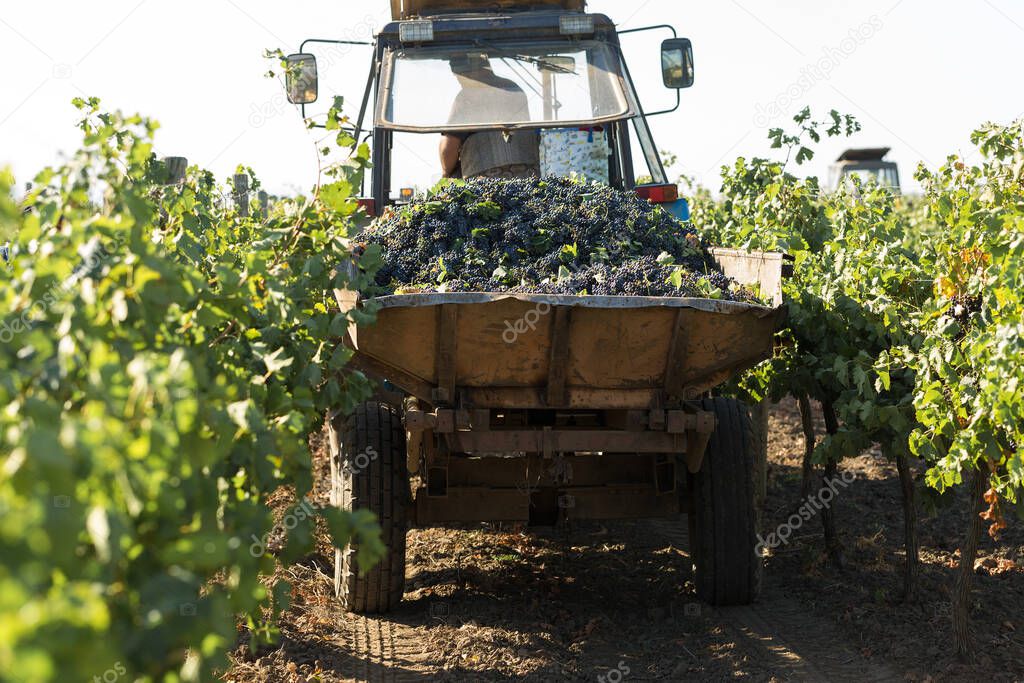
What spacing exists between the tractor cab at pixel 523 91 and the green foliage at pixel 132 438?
309cm

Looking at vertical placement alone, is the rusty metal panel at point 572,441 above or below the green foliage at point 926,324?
below

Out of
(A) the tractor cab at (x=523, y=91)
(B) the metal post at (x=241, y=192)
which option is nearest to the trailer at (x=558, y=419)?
(A) the tractor cab at (x=523, y=91)

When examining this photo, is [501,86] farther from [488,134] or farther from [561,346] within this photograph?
[561,346]

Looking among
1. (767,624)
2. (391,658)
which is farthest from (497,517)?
(767,624)

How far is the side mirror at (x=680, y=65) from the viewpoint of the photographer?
6293 millimetres

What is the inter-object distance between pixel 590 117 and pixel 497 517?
99.1 inches

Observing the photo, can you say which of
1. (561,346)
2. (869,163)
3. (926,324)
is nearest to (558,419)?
(561,346)

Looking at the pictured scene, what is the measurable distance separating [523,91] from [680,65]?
895mm

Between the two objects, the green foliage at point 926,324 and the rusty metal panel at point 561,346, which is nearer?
the green foliage at point 926,324

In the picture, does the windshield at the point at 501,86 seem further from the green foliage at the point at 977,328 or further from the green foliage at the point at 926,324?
the green foliage at the point at 977,328

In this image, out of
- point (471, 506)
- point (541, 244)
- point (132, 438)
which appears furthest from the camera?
point (471, 506)

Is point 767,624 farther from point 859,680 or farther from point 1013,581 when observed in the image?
point 1013,581

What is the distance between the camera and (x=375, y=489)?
185 inches

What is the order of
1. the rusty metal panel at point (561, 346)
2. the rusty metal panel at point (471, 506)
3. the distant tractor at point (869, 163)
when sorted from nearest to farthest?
the rusty metal panel at point (561, 346)
the rusty metal panel at point (471, 506)
the distant tractor at point (869, 163)
